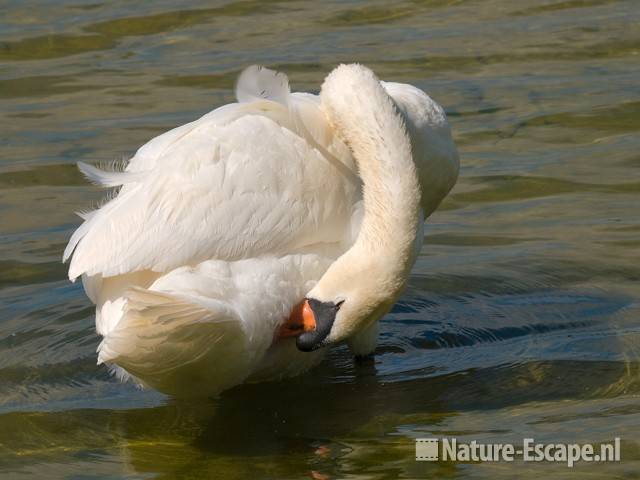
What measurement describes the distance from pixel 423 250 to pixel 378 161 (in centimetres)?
212

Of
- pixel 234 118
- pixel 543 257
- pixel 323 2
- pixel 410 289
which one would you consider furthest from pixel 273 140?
pixel 323 2

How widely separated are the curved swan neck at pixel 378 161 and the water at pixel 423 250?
0.81m

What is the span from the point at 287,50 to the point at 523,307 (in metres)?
4.88

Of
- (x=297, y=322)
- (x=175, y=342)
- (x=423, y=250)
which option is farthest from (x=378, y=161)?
(x=423, y=250)

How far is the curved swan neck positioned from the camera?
6145 millimetres

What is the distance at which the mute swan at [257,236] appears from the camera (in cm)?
598

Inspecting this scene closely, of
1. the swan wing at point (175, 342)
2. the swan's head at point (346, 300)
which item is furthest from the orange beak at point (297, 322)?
the swan wing at point (175, 342)

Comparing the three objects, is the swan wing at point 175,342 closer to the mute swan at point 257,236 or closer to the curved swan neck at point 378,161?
the mute swan at point 257,236

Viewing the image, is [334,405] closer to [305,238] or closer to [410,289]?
[305,238]

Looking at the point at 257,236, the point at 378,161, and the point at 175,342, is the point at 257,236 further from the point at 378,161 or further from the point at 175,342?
the point at 175,342

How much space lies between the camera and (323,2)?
13.0 m

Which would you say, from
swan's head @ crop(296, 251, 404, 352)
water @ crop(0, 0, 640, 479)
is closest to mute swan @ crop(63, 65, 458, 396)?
swan's head @ crop(296, 251, 404, 352)

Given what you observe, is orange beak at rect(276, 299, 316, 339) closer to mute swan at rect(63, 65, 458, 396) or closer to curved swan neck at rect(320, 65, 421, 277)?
mute swan at rect(63, 65, 458, 396)

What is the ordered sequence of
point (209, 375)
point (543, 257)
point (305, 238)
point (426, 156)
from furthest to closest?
point (543, 257) → point (426, 156) → point (305, 238) → point (209, 375)
